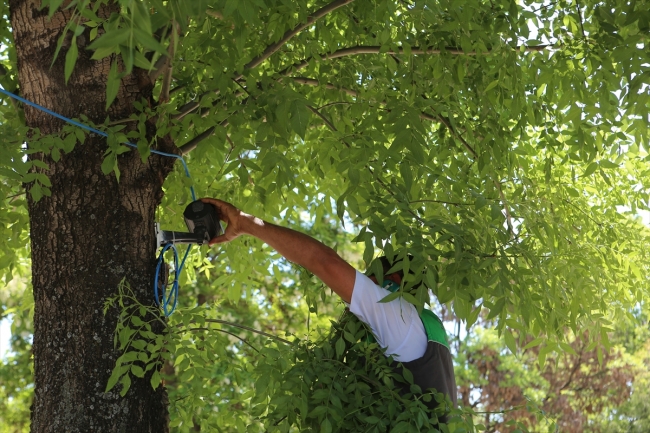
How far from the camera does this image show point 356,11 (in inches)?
158

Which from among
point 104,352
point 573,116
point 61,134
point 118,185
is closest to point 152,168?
point 118,185

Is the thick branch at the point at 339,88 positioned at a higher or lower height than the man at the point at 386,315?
higher

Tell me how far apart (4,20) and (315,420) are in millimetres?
2581

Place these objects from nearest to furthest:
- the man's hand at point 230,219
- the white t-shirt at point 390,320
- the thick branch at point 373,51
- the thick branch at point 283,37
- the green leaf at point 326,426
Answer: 1. the green leaf at point 326,426
2. the white t-shirt at point 390,320
3. the man's hand at point 230,219
4. the thick branch at point 283,37
5. the thick branch at point 373,51

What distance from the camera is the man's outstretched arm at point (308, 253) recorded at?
305 cm

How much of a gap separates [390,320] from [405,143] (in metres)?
0.67

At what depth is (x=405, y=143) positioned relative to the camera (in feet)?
10.3

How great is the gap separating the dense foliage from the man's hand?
6.1 inches

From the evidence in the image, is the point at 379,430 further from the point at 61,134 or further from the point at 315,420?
the point at 61,134

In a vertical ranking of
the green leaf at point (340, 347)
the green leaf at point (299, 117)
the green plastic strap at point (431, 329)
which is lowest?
the green leaf at point (340, 347)

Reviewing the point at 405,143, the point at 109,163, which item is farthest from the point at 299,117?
the point at 109,163

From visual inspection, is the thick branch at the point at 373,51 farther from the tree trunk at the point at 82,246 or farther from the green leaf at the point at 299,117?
the tree trunk at the point at 82,246

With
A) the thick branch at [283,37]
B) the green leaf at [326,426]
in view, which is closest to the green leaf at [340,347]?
the green leaf at [326,426]

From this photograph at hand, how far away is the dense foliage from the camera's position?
290 centimetres
